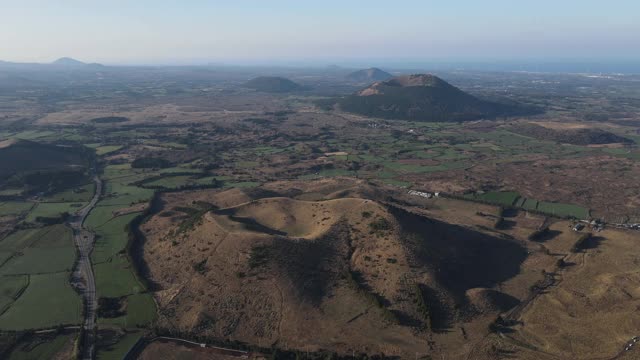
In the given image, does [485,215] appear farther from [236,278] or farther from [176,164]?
[176,164]

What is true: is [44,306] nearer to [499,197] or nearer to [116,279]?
[116,279]

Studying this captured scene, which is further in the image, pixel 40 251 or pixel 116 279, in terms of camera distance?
pixel 40 251

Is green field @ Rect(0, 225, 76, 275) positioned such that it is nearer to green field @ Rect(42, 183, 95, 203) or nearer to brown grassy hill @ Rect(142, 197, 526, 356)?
brown grassy hill @ Rect(142, 197, 526, 356)

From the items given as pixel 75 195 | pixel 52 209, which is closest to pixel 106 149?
pixel 75 195

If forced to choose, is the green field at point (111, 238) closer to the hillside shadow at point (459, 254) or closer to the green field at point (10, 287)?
the green field at point (10, 287)

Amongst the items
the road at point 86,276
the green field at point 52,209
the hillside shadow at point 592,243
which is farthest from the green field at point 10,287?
the hillside shadow at point 592,243

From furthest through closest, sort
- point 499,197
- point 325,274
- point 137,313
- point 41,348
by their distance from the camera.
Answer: point 499,197, point 325,274, point 137,313, point 41,348

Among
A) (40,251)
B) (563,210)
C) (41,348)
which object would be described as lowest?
(563,210)
